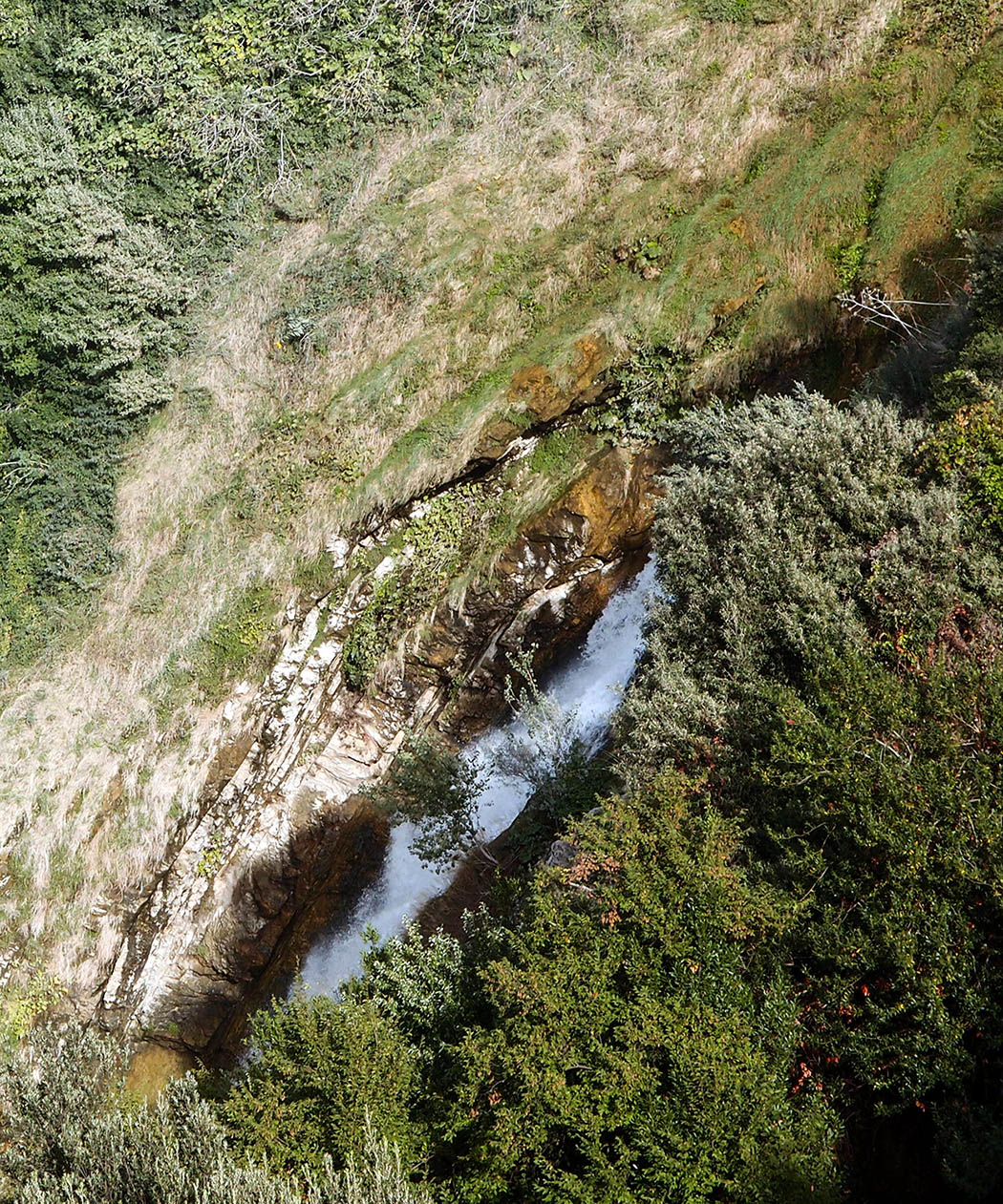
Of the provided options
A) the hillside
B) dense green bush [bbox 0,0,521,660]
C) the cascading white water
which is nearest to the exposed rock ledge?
the hillside

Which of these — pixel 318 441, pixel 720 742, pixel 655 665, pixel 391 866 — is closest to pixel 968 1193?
pixel 720 742

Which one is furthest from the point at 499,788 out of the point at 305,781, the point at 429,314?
the point at 429,314

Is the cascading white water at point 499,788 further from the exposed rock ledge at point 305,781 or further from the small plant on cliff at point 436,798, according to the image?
the small plant on cliff at point 436,798

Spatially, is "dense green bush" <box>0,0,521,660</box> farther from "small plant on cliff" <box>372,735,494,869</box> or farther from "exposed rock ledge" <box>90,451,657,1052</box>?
"small plant on cliff" <box>372,735,494,869</box>

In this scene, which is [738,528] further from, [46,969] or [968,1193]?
[46,969]

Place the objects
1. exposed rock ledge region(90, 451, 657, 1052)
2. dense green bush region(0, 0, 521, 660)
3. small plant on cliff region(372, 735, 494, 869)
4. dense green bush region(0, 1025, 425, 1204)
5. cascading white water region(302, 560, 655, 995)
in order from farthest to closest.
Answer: dense green bush region(0, 0, 521, 660)
exposed rock ledge region(90, 451, 657, 1052)
cascading white water region(302, 560, 655, 995)
small plant on cliff region(372, 735, 494, 869)
dense green bush region(0, 1025, 425, 1204)

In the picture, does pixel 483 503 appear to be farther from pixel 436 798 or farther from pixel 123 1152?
pixel 123 1152
